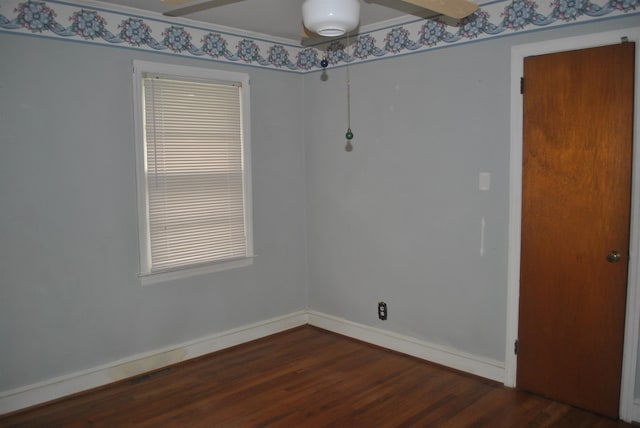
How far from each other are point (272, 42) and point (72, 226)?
2.11 metres

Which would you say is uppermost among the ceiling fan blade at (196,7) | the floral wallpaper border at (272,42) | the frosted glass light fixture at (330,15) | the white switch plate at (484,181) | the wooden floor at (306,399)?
the ceiling fan blade at (196,7)

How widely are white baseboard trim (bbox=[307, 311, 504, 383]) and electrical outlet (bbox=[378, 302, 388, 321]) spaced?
11 cm

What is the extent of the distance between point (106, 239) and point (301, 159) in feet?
5.89

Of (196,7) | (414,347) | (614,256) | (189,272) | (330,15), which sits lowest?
(414,347)

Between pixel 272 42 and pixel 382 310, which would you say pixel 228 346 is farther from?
pixel 272 42

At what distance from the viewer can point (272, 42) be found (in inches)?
159

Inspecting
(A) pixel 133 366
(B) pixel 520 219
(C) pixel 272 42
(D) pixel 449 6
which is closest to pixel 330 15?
(D) pixel 449 6

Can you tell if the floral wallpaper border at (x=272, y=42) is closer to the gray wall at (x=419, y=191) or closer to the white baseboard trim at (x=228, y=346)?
the gray wall at (x=419, y=191)

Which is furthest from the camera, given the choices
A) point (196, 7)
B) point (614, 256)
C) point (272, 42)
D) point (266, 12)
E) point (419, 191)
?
point (272, 42)

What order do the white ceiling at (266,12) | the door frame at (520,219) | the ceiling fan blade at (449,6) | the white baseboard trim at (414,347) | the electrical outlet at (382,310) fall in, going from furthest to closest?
the electrical outlet at (382,310)
the white baseboard trim at (414,347)
the white ceiling at (266,12)
the door frame at (520,219)
the ceiling fan blade at (449,6)

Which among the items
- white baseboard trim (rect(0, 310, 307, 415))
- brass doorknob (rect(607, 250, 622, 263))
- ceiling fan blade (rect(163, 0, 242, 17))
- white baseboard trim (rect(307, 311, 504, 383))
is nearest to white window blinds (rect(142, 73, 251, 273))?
ceiling fan blade (rect(163, 0, 242, 17))

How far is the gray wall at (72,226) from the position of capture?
2.87 m

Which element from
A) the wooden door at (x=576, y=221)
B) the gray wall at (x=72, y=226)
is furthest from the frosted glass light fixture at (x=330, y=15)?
the gray wall at (x=72, y=226)

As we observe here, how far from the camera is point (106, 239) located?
322cm
